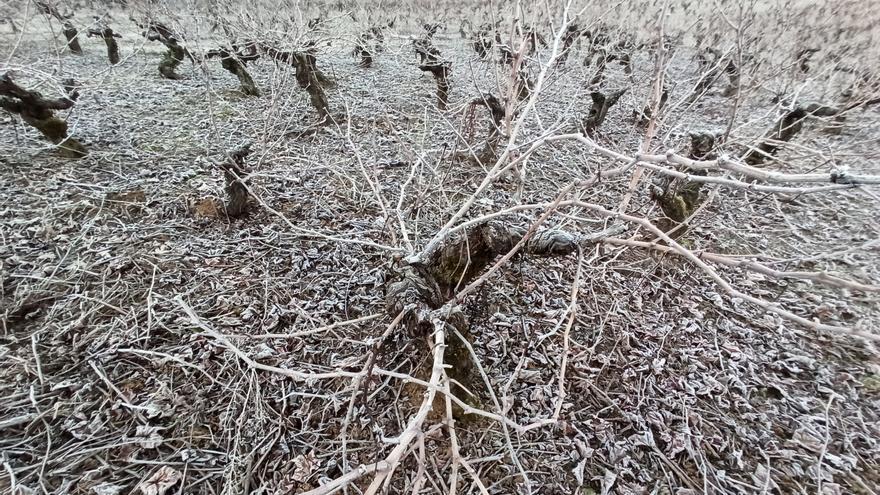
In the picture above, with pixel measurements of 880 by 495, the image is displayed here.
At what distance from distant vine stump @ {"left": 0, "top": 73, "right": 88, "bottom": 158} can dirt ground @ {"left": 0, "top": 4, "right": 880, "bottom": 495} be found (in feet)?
0.70

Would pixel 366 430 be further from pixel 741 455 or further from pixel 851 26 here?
pixel 851 26

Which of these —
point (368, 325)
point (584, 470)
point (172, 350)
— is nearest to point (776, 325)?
point (584, 470)

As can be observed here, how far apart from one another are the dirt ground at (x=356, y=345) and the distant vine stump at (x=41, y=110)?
0.21 m

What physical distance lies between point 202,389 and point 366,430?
37.1 inches

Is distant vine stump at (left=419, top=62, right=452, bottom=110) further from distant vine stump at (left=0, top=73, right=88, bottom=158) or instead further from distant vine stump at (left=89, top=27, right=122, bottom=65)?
distant vine stump at (left=89, top=27, right=122, bottom=65)

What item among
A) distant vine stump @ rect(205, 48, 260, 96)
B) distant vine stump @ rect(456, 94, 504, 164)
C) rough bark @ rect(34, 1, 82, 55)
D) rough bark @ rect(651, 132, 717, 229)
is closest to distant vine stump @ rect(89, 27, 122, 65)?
rough bark @ rect(34, 1, 82, 55)

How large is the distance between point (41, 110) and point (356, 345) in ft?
12.6

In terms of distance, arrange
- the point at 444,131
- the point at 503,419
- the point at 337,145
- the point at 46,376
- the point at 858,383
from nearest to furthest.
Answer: the point at 503,419, the point at 46,376, the point at 858,383, the point at 337,145, the point at 444,131

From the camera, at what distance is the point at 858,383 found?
2551mm

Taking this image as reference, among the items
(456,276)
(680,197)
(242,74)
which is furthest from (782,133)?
(242,74)

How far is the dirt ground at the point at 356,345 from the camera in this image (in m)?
2.01

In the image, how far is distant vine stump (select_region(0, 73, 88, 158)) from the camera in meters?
3.46

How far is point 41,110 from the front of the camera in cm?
369

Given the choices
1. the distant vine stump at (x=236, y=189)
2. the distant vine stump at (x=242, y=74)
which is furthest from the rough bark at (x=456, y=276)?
the distant vine stump at (x=242, y=74)
